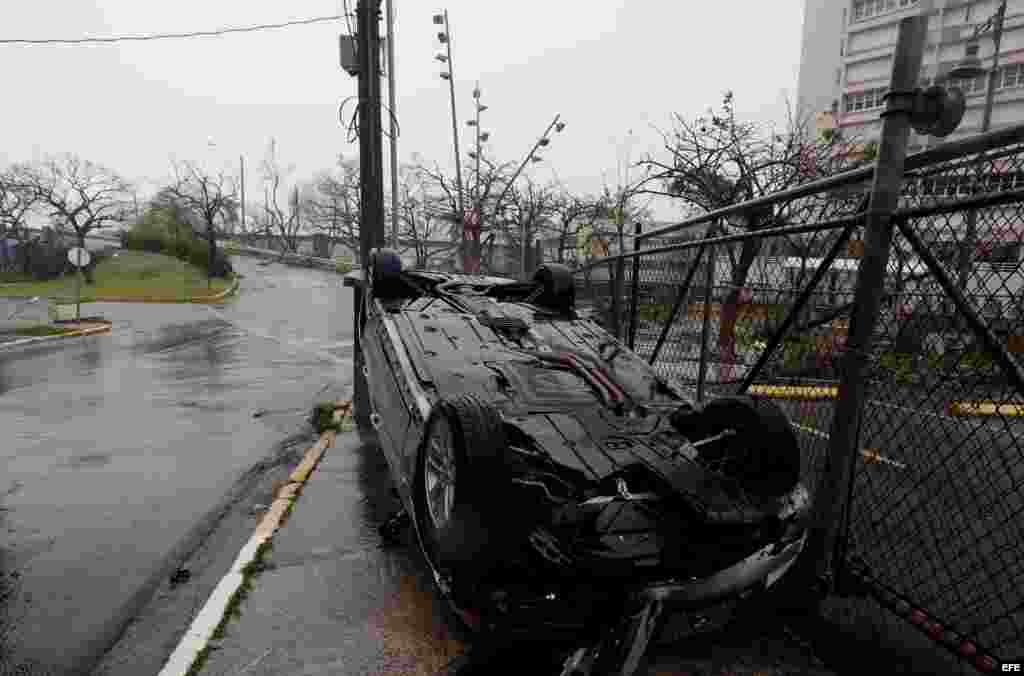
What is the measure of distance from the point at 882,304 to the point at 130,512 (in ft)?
16.3

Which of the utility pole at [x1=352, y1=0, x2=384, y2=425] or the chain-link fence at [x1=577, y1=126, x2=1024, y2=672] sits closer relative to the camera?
the chain-link fence at [x1=577, y1=126, x2=1024, y2=672]

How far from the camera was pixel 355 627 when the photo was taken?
293 cm

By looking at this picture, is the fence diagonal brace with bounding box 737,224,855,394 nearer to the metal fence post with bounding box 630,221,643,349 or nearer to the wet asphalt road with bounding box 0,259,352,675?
the metal fence post with bounding box 630,221,643,349

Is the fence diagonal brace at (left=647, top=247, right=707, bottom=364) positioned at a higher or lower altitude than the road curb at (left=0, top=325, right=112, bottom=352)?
higher

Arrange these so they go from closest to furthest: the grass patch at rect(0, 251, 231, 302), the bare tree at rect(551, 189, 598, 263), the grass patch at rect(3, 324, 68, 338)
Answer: the grass patch at rect(3, 324, 68, 338)
the bare tree at rect(551, 189, 598, 263)
the grass patch at rect(0, 251, 231, 302)

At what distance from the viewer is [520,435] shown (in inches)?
113

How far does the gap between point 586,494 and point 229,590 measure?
2.11 metres

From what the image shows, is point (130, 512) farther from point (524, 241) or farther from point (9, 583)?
point (524, 241)

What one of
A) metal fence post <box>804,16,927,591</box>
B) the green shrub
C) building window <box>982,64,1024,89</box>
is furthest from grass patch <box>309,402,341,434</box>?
building window <box>982,64,1024,89</box>

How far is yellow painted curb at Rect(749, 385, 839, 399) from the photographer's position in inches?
133

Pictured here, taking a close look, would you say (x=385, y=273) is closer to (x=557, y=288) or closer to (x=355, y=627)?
(x=557, y=288)

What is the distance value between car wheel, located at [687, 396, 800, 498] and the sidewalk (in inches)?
31.6

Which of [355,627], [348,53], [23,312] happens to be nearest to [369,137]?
[348,53]

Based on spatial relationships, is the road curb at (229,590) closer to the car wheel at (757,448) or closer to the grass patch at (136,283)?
the car wheel at (757,448)
